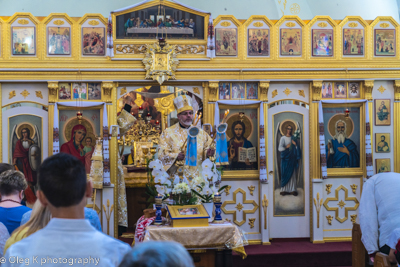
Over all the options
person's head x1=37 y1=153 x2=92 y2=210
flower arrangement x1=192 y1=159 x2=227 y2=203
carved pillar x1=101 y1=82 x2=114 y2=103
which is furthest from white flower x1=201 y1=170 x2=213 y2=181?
person's head x1=37 y1=153 x2=92 y2=210

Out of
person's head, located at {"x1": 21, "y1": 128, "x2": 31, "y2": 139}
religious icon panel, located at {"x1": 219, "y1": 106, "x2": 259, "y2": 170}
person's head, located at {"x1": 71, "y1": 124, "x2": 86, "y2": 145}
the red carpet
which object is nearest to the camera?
the red carpet

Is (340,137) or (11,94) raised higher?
(11,94)

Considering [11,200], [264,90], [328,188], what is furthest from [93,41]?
[11,200]

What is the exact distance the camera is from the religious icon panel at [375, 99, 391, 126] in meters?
8.59

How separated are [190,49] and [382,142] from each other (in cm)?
396

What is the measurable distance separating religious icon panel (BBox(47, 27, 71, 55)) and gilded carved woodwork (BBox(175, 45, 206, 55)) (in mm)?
1911

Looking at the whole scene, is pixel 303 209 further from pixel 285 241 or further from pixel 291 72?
pixel 291 72

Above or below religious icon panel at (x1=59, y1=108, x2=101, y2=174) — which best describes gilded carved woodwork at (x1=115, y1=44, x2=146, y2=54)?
above

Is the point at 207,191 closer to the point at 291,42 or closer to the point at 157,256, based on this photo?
the point at 291,42

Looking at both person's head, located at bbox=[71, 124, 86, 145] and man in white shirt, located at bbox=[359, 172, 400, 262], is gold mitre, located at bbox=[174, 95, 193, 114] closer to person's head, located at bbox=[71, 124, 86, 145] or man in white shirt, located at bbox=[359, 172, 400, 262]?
person's head, located at bbox=[71, 124, 86, 145]

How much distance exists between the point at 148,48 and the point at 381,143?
4.63m

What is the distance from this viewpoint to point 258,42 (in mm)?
8391

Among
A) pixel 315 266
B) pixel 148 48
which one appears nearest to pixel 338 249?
pixel 315 266

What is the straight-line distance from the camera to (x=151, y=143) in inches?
425
